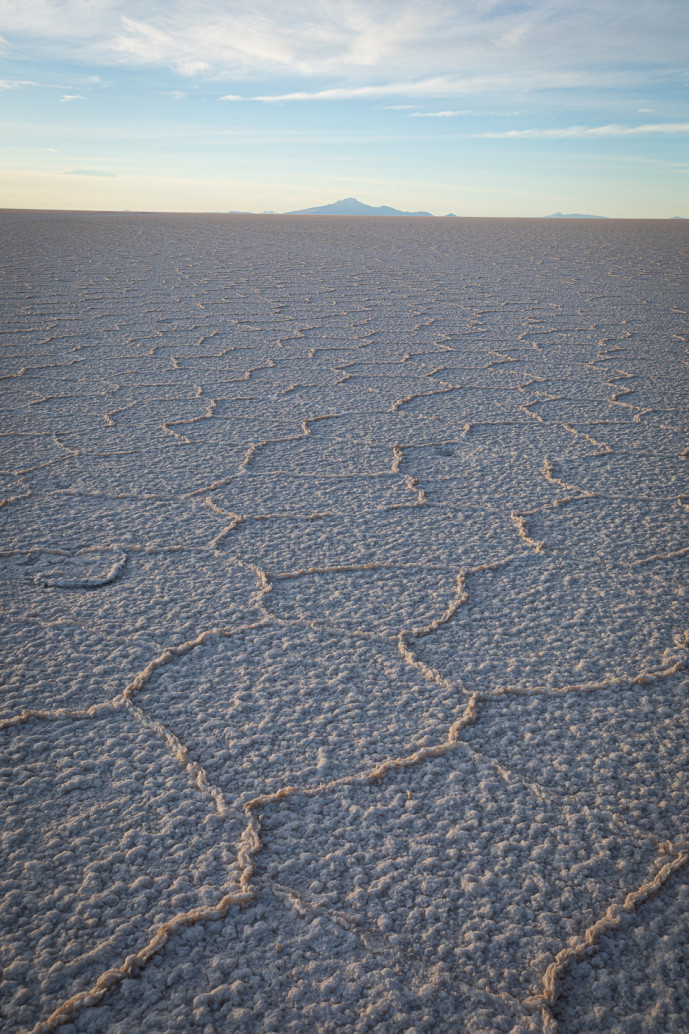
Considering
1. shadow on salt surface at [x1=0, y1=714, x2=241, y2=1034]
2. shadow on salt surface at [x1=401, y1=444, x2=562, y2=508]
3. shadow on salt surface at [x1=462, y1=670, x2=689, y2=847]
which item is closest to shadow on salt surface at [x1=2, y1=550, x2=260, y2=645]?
shadow on salt surface at [x1=0, y1=714, x2=241, y2=1034]

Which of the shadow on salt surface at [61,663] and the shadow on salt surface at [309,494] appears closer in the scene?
the shadow on salt surface at [61,663]

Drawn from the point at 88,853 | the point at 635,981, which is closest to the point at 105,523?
the point at 88,853

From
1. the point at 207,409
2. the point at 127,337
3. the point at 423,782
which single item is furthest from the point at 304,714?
the point at 127,337

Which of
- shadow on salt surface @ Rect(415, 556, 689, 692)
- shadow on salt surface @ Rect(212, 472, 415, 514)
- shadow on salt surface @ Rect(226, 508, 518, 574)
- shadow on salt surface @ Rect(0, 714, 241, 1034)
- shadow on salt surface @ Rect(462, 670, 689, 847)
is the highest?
shadow on salt surface @ Rect(212, 472, 415, 514)

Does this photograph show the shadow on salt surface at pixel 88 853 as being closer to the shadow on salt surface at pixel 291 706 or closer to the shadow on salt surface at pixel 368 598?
the shadow on salt surface at pixel 291 706

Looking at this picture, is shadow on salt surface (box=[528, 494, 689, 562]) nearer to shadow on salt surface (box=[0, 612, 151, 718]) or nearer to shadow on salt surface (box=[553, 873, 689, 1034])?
shadow on salt surface (box=[553, 873, 689, 1034])

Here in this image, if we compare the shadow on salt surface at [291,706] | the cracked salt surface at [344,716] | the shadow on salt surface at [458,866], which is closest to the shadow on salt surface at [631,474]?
the cracked salt surface at [344,716]

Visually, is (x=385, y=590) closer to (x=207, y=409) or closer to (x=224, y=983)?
(x=224, y=983)
